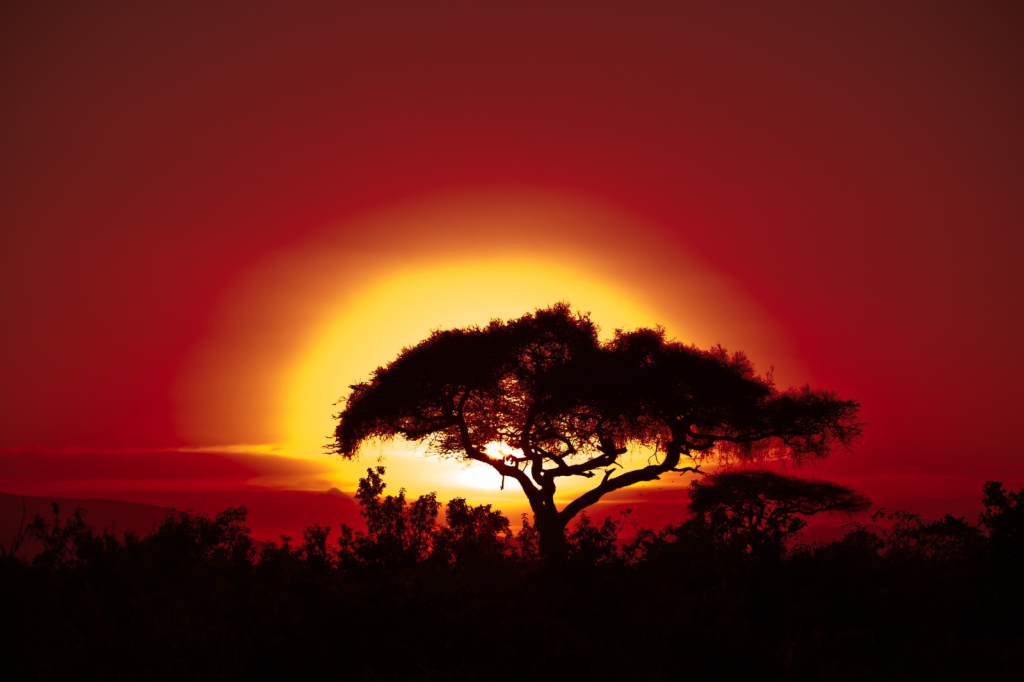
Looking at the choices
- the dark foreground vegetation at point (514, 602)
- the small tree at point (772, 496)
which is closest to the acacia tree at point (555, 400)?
the small tree at point (772, 496)

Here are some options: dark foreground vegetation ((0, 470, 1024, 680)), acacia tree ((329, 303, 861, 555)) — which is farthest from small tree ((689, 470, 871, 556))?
dark foreground vegetation ((0, 470, 1024, 680))

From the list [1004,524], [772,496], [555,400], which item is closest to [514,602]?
[1004,524]

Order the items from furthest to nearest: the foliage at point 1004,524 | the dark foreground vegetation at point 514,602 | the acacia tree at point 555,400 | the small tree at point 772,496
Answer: the small tree at point 772,496 → the acacia tree at point 555,400 → the foliage at point 1004,524 → the dark foreground vegetation at point 514,602

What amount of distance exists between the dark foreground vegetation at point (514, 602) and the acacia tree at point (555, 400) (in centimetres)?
1269

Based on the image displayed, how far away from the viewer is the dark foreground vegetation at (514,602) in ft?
33.0

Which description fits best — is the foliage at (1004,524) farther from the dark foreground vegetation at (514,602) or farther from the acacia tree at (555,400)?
the acacia tree at (555,400)

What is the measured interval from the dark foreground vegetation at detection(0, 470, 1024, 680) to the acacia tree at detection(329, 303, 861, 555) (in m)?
12.7

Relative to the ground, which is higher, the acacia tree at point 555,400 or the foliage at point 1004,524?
the acacia tree at point 555,400

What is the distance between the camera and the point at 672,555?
47.6 feet

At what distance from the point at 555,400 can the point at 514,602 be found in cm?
1810

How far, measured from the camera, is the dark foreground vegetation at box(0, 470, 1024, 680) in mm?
10055

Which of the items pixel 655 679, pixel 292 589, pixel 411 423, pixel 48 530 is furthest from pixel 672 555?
pixel 411 423

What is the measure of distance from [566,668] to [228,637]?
4367 mm

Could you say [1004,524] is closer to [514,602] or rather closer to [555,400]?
[514,602]
